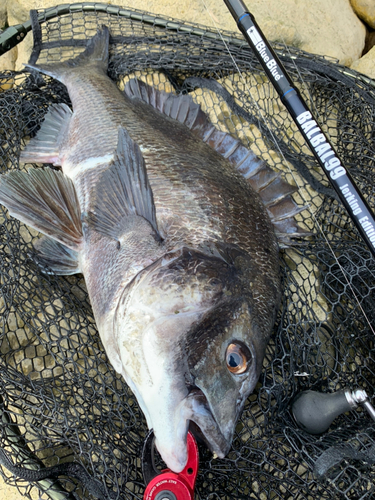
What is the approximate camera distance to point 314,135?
193 cm

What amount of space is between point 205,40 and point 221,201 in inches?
64.3

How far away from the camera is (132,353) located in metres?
1.45

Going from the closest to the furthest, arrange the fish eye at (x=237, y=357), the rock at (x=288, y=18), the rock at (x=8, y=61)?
the fish eye at (x=237, y=357) → the rock at (x=288, y=18) → the rock at (x=8, y=61)

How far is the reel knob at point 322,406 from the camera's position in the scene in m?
1.62

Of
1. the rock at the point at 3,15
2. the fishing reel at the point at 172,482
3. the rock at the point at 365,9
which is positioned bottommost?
the fishing reel at the point at 172,482

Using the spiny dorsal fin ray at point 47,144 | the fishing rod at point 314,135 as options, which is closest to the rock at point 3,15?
the spiny dorsal fin ray at point 47,144

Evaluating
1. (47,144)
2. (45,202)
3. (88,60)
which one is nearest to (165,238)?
(45,202)

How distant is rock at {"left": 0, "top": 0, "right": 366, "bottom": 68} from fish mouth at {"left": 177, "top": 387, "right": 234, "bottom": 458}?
A: 2890mm

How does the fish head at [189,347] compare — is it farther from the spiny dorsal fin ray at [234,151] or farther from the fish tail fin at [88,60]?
the fish tail fin at [88,60]

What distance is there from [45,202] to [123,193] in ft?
1.55

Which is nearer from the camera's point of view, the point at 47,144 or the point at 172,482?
the point at 172,482

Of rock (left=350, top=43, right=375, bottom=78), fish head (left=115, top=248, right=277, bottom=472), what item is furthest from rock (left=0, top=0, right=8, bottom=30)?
fish head (left=115, top=248, right=277, bottom=472)

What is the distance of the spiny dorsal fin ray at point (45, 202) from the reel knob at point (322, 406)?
4.63 feet

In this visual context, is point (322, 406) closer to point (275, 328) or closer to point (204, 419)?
point (275, 328)
